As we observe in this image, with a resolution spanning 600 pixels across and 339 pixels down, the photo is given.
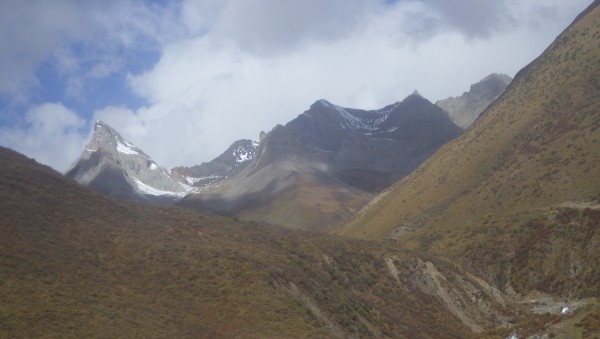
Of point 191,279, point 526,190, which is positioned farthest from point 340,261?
point 526,190

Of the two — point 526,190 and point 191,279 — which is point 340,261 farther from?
point 526,190

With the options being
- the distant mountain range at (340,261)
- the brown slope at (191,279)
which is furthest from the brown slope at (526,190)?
the brown slope at (191,279)

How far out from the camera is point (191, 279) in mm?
39188

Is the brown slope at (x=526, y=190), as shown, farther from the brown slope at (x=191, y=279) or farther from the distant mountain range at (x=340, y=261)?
the brown slope at (x=191, y=279)

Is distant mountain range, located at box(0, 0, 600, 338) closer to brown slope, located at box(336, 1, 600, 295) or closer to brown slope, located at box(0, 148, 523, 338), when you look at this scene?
brown slope, located at box(0, 148, 523, 338)

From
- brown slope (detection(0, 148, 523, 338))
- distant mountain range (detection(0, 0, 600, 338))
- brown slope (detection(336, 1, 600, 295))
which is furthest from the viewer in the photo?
brown slope (detection(336, 1, 600, 295))

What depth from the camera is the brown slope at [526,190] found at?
63.8 m

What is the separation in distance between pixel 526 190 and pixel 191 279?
192ft

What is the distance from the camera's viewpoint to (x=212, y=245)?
47156 millimetres

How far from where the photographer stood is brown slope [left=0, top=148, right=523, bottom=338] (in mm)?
31500

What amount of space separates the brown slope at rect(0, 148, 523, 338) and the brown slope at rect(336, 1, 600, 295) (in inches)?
367

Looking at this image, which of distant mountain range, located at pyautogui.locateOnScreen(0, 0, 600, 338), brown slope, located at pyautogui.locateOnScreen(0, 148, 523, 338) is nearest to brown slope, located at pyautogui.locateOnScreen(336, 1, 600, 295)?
distant mountain range, located at pyautogui.locateOnScreen(0, 0, 600, 338)

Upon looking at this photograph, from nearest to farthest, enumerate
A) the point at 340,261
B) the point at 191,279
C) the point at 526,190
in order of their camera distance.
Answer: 1. the point at 191,279
2. the point at 340,261
3. the point at 526,190

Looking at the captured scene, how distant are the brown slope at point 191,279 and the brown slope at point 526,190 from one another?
9320mm
